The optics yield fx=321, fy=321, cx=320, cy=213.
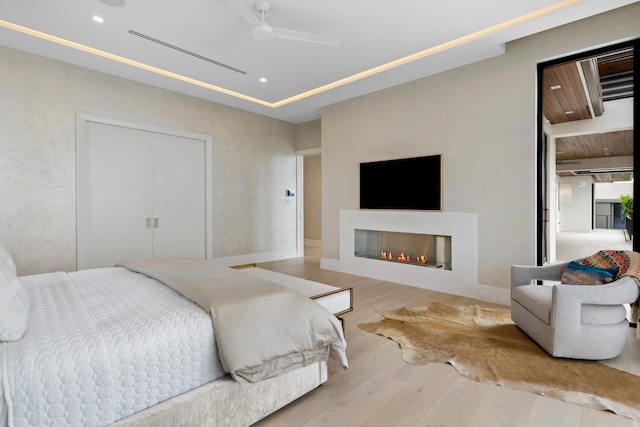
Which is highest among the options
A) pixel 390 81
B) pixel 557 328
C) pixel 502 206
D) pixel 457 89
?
pixel 390 81

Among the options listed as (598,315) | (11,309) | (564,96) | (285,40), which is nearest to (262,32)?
(285,40)

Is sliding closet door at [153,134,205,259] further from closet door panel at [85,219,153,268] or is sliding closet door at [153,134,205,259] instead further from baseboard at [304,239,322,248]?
baseboard at [304,239,322,248]

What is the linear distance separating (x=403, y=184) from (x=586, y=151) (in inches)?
86.2

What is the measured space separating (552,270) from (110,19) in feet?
15.7

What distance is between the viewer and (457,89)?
4.15 metres

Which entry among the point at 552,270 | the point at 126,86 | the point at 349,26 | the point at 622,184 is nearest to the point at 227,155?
the point at 126,86

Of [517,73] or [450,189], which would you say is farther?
[450,189]


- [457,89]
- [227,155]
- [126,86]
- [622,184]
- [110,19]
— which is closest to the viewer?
[110,19]

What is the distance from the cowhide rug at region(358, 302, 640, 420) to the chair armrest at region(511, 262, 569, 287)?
442 mm

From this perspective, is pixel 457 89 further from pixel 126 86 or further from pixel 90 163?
pixel 90 163

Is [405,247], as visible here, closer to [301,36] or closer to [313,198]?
[301,36]

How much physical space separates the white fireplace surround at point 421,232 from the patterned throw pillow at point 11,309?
4113mm

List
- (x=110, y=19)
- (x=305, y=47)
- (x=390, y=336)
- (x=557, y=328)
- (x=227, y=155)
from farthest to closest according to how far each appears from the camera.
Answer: (x=227, y=155) < (x=305, y=47) < (x=110, y=19) < (x=390, y=336) < (x=557, y=328)

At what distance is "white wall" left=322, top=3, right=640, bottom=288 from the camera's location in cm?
346
